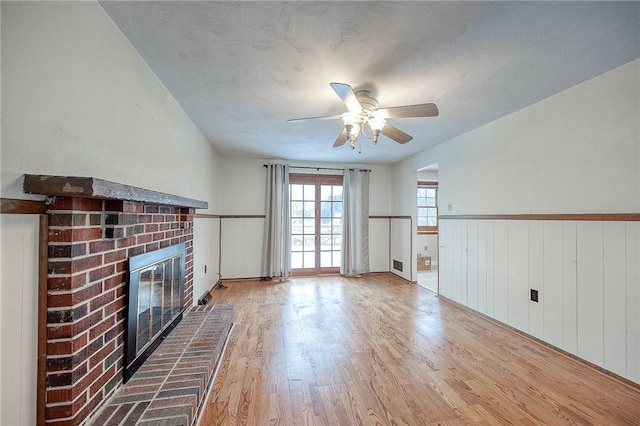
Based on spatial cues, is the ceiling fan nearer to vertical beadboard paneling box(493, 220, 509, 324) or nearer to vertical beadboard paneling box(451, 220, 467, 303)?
vertical beadboard paneling box(493, 220, 509, 324)

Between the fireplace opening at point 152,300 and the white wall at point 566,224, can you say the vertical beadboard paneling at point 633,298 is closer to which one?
the white wall at point 566,224

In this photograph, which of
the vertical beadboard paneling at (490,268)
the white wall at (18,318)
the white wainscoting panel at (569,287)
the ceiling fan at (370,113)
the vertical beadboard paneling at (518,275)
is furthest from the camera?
the vertical beadboard paneling at (490,268)

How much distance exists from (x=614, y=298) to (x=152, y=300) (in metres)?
3.39

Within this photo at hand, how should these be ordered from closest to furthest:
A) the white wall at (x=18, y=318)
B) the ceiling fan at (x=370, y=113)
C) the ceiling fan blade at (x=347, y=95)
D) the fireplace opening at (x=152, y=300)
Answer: the white wall at (x=18, y=318) < the fireplace opening at (x=152, y=300) < the ceiling fan blade at (x=347, y=95) < the ceiling fan at (x=370, y=113)

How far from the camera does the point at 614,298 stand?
1948 millimetres

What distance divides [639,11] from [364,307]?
10.7 feet

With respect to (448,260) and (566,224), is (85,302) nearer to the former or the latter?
(566,224)

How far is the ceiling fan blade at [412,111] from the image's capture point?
1912mm

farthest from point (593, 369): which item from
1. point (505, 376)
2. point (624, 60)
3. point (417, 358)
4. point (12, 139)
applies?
point (12, 139)

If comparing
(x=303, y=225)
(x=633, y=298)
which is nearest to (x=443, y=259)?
(x=633, y=298)

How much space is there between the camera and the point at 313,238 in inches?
205

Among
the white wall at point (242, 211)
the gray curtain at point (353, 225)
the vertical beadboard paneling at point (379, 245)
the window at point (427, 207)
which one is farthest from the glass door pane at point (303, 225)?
the window at point (427, 207)

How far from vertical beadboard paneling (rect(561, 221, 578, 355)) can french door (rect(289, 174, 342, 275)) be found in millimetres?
3436

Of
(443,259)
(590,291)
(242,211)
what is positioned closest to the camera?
(590,291)
